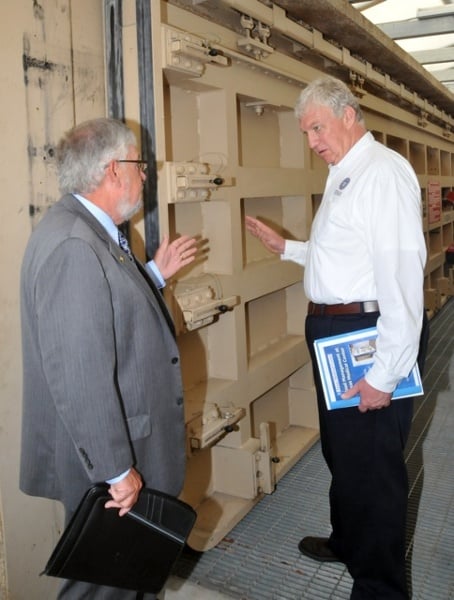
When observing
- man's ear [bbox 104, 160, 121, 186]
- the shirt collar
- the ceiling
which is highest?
the ceiling

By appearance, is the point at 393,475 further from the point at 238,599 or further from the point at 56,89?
the point at 56,89

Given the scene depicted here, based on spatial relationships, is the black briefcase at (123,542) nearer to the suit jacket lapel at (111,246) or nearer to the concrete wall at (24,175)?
the concrete wall at (24,175)

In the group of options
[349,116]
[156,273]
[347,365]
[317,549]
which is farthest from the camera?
[317,549]

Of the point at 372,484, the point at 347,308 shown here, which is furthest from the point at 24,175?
the point at 372,484

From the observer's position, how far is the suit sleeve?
5.24ft

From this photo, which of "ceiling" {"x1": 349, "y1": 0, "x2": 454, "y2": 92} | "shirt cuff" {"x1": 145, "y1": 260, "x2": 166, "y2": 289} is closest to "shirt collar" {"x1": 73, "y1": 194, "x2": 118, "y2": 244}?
"shirt cuff" {"x1": 145, "y1": 260, "x2": 166, "y2": 289}

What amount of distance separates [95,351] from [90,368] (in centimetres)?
5

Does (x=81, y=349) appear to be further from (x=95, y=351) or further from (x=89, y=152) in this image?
(x=89, y=152)

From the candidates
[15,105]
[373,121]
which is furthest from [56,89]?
[373,121]

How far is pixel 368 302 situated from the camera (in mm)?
2158

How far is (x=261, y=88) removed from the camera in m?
3.21

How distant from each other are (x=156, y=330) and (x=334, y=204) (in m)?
0.85

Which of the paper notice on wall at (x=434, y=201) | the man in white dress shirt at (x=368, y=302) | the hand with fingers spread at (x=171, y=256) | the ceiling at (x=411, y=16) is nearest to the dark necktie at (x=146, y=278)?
the hand with fingers spread at (x=171, y=256)

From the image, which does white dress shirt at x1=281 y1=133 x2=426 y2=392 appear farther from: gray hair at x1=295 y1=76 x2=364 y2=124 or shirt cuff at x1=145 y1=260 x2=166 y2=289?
shirt cuff at x1=145 y1=260 x2=166 y2=289
